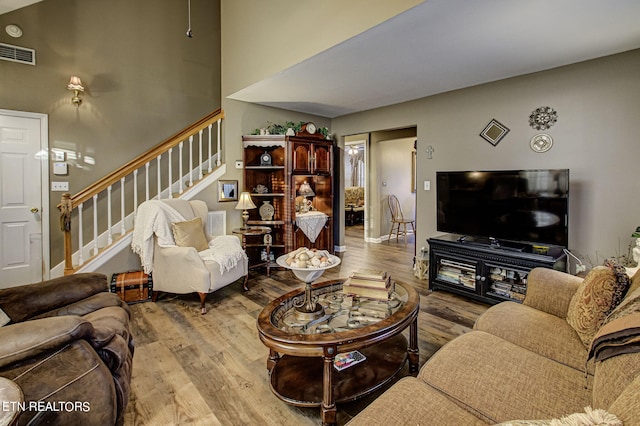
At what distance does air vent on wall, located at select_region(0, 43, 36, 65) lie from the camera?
138 inches

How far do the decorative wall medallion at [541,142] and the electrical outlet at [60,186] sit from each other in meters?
5.46

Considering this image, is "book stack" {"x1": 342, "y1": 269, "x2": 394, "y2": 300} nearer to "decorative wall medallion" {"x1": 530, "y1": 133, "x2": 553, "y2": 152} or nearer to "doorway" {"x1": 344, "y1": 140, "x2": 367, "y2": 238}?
"decorative wall medallion" {"x1": 530, "y1": 133, "x2": 553, "y2": 152}

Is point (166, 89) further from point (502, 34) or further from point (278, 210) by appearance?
point (502, 34)

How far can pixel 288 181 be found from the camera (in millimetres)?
4500

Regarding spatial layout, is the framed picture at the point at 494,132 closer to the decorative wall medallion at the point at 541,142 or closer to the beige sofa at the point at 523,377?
the decorative wall medallion at the point at 541,142

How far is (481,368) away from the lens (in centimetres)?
132

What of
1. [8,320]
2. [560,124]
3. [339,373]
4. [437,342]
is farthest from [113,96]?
[560,124]

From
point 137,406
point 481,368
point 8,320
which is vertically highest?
point 8,320

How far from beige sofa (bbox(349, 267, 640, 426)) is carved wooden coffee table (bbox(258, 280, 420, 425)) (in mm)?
338

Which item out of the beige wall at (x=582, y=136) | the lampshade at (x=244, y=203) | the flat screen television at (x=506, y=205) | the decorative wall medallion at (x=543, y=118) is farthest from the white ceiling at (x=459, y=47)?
the lampshade at (x=244, y=203)

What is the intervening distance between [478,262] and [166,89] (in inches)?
189

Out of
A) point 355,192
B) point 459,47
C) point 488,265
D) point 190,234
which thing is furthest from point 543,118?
point 355,192

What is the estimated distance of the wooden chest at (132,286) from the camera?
3.18 m

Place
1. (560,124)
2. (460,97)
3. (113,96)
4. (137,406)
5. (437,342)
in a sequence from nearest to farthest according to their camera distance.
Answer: (137,406) → (437,342) → (560,124) → (460,97) → (113,96)
